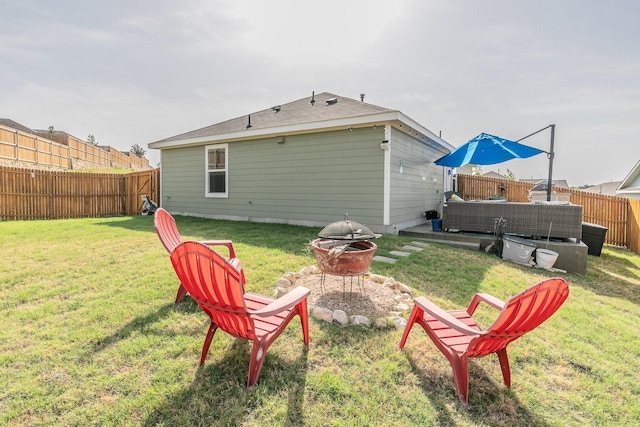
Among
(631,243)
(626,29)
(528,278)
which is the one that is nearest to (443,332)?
(528,278)

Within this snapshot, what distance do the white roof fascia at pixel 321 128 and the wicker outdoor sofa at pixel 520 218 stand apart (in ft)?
7.58

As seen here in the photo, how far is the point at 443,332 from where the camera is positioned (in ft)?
7.33

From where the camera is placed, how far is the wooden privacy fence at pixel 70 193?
9727 millimetres

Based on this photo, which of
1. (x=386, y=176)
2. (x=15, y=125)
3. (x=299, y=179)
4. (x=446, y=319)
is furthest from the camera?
(x=15, y=125)

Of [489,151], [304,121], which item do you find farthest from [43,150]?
[489,151]

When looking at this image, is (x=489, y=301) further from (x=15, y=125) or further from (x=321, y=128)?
(x=15, y=125)

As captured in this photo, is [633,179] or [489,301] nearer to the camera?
[489,301]

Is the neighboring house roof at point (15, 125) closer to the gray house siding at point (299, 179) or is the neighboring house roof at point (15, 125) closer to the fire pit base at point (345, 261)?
the gray house siding at point (299, 179)

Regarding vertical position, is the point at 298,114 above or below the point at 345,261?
above

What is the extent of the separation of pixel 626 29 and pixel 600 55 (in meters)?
0.69

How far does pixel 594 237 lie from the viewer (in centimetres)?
708

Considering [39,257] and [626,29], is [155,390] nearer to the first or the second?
[39,257]

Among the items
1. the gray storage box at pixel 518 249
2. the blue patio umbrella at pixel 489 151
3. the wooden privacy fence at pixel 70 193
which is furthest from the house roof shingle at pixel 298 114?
the gray storage box at pixel 518 249

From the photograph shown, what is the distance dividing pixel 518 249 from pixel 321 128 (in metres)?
5.05
